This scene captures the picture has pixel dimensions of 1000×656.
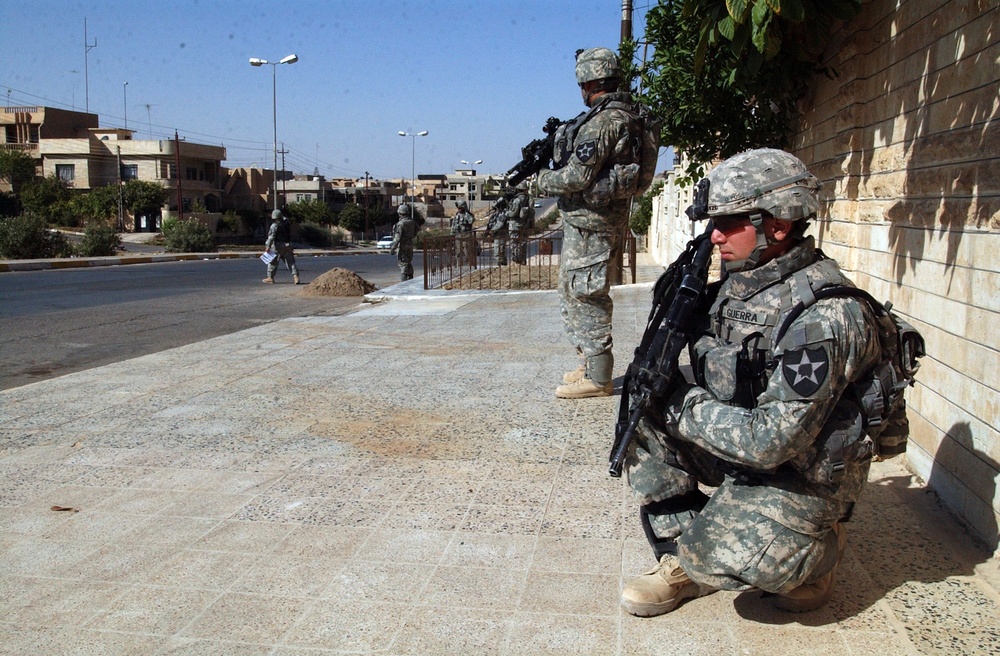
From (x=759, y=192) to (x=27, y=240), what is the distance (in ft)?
107

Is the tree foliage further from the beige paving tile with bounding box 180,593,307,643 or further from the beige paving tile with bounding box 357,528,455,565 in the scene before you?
the beige paving tile with bounding box 180,593,307,643

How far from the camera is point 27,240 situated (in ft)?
98.7

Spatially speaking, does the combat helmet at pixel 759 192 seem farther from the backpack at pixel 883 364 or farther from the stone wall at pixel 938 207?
the stone wall at pixel 938 207

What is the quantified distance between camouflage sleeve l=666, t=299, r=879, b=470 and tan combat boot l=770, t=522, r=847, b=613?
0.47 m

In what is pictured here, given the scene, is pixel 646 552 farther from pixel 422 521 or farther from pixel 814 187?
pixel 814 187

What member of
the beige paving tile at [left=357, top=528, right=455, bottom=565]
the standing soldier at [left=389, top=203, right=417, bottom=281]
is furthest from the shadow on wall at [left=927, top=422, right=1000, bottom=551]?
the standing soldier at [left=389, top=203, right=417, bottom=281]

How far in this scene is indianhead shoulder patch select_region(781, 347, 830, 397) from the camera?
2.30 meters

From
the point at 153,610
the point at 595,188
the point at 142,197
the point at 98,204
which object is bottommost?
the point at 153,610

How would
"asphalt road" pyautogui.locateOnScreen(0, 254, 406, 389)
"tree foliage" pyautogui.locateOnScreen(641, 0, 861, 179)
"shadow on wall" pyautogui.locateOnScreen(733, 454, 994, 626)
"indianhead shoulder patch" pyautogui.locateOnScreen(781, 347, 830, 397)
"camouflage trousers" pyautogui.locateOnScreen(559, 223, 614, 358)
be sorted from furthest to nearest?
"asphalt road" pyautogui.locateOnScreen(0, 254, 406, 389)
"camouflage trousers" pyautogui.locateOnScreen(559, 223, 614, 358)
"tree foliage" pyautogui.locateOnScreen(641, 0, 861, 179)
"shadow on wall" pyautogui.locateOnScreen(733, 454, 994, 626)
"indianhead shoulder patch" pyautogui.locateOnScreen(781, 347, 830, 397)

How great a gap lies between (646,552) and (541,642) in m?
0.77

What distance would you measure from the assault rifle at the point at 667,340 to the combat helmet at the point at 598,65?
9.28 ft

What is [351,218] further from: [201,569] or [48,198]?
[201,569]

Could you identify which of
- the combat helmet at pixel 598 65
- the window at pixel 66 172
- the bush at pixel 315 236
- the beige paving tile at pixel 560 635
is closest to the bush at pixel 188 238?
the bush at pixel 315 236

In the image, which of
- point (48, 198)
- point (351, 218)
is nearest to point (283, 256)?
point (48, 198)
